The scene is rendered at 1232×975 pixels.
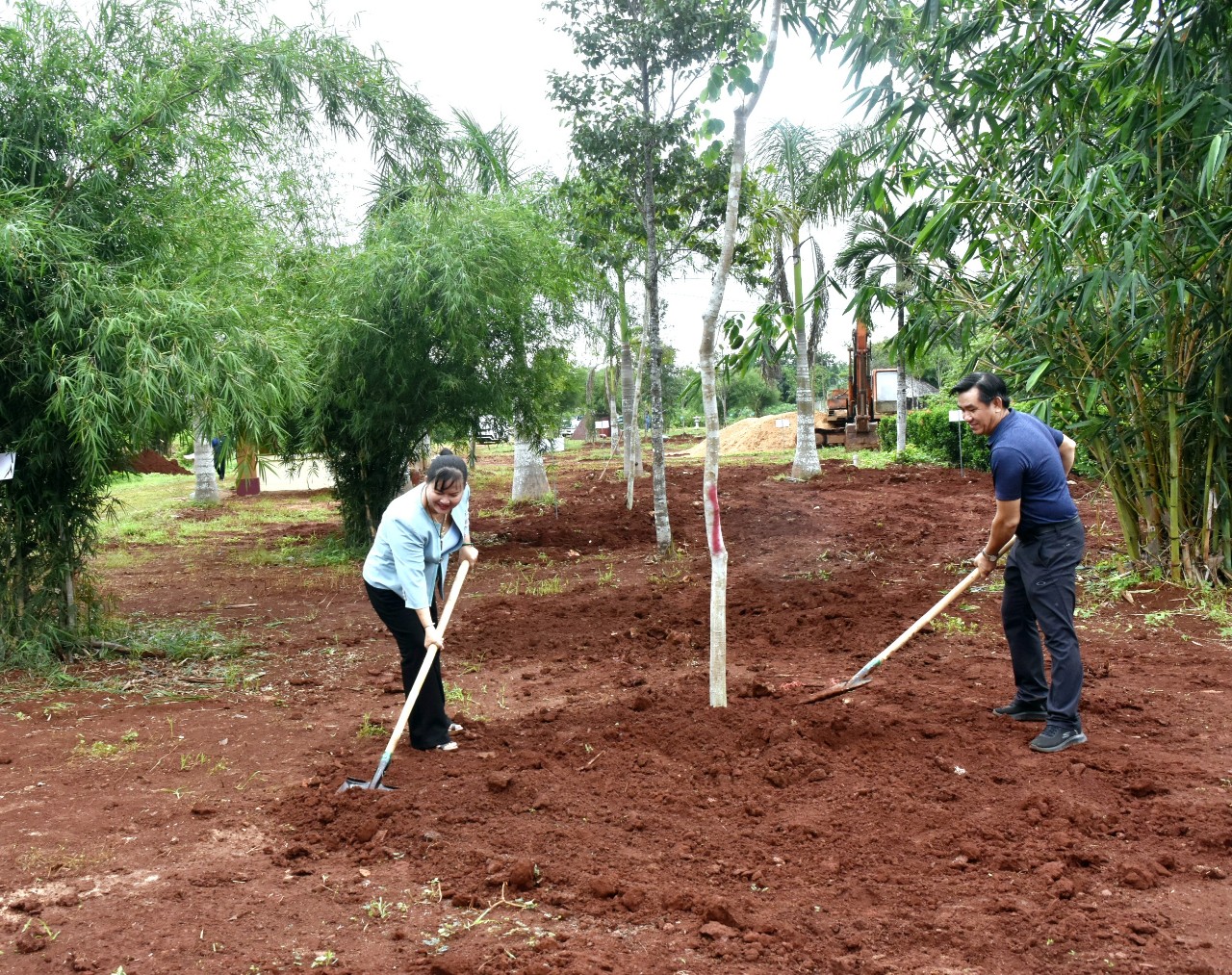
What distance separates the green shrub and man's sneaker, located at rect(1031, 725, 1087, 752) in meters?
15.3

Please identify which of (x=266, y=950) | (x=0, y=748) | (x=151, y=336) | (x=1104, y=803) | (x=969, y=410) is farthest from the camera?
(x=151, y=336)

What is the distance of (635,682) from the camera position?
580 centimetres

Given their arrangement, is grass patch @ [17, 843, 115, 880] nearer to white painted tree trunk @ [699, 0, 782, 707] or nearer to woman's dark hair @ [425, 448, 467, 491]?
woman's dark hair @ [425, 448, 467, 491]

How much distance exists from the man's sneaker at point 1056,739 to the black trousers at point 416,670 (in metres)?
2.65

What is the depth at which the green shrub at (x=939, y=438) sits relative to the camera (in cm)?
1975

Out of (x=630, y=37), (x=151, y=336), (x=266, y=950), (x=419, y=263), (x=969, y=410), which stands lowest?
(x=266, y=950)

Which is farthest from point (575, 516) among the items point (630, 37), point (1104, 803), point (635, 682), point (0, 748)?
point (1104, 803)

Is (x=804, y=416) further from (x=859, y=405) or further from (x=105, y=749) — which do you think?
(x=105, y=749)

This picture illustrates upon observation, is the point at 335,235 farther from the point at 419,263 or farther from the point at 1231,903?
the point at 1231,903

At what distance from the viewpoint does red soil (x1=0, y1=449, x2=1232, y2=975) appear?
2.94 m

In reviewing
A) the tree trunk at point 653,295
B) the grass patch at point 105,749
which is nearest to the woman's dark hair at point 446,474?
the grass patch at point 105,749

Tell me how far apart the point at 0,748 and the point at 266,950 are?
2.74 meters

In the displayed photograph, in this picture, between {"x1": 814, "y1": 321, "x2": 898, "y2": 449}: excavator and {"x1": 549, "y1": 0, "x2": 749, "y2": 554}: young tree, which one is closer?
{"x1": 549, "y1": 0, "x2": 749, "y2": 554}: young tree

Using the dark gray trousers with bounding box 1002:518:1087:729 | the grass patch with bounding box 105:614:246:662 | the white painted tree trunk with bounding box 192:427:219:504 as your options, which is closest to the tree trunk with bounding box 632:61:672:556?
the grass patch with bounding box 105:614:246:662
